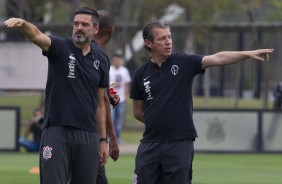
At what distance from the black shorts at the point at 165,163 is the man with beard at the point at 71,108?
22.4 inches

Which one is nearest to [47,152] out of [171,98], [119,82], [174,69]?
[171,98]

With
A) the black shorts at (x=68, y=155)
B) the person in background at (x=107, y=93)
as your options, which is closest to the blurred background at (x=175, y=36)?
the person in background at (x=107, y=93)

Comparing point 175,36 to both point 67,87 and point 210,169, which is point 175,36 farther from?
point 67,87

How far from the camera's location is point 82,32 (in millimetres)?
8703

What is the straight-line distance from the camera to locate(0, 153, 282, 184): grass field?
14844mm

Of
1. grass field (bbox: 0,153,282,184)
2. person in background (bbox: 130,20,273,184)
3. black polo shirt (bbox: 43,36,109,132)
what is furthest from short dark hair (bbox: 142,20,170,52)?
grass field (bbox: 0,153,282,184)

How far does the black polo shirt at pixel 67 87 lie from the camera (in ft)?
28.4

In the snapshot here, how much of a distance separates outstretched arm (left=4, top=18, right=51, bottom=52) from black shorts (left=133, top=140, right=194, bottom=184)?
4.70 ft

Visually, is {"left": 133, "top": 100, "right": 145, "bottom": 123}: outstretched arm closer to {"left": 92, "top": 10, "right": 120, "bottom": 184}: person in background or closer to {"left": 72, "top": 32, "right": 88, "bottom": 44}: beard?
{"left": 92, "top": 10, "right": 120, "bottom": 184}: person in background

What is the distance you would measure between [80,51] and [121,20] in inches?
971

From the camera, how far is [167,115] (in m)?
9.15

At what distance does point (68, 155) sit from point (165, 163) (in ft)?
3.17

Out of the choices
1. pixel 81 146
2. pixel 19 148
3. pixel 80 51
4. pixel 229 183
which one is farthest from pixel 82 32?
pixel 19 148

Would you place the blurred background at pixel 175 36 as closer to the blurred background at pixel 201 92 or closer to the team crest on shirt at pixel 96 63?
the blurred background at pixel 201 92
